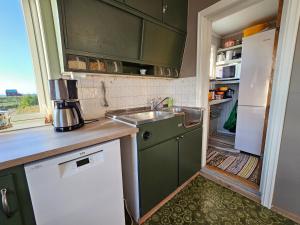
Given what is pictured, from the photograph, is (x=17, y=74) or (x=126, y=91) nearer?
(x=17, y=74)

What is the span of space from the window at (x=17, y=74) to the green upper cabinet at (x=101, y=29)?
0.45m

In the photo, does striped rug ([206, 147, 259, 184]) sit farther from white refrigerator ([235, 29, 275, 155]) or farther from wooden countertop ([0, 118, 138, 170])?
wooden countertop ([0, 118, 138, 170])

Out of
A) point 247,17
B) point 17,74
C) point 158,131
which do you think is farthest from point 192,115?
point 247,17

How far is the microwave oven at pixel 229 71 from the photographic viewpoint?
272 cm

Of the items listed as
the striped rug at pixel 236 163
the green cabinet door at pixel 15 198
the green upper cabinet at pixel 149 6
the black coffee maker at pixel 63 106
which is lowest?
the striped rug at pixel 236 163

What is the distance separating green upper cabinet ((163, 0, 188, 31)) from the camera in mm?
1549

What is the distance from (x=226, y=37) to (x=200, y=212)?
351 centimetres

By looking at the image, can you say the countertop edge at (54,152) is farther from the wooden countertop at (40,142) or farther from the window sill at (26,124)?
the window sill at (26,124)

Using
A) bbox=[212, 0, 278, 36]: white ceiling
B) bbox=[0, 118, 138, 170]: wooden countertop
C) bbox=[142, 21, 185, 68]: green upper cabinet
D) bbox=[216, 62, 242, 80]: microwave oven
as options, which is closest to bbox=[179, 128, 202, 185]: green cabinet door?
bbox=[0, 118, 138, 170]: wooden countertop

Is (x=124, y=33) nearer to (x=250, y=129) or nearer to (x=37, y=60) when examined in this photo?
(x=37, y=60)

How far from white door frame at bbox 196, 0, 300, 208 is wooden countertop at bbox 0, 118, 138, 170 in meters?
1.19

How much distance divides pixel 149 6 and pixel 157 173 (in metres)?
1.64

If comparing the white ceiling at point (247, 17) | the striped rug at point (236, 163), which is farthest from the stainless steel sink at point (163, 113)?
the white ceiling at point (247, 17)

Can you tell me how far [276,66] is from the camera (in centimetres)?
113
